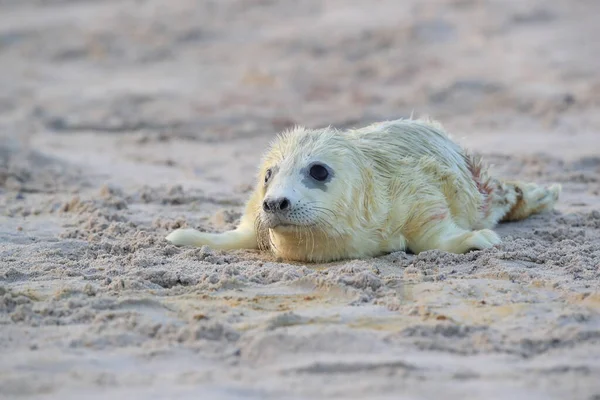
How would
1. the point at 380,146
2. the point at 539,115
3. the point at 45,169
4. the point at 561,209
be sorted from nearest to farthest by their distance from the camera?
the point at 380,146 < the point at 561,209 < the point at 45,169 < the point at 539,115

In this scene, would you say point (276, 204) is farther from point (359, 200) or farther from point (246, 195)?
point (246, 195)

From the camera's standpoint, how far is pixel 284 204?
5.61 meters

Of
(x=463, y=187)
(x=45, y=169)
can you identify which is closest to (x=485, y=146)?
(x=463, y=187)

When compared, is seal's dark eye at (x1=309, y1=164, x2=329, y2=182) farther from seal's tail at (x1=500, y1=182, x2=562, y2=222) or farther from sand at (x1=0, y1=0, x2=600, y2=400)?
seal's tail at (x1=500, y1=182, x2=562, y2=222)

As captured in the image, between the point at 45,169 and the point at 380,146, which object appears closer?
the point at 380,146

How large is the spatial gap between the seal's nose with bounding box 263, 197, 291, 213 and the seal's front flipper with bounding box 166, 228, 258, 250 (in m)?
0.69

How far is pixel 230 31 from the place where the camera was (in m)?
14.9

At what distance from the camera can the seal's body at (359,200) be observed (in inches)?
228

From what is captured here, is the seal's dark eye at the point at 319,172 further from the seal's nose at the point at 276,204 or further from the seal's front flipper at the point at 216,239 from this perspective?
the seal's front flipper at the point at 216,239

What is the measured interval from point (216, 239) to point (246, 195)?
6.19 ft

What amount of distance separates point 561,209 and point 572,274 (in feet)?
6.79

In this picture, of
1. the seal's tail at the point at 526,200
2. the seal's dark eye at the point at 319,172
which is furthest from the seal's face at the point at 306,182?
the seal's tail at the point at 526,200

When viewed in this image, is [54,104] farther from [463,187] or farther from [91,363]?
[91,363]

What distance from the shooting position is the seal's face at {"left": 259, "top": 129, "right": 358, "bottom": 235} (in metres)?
5.65
